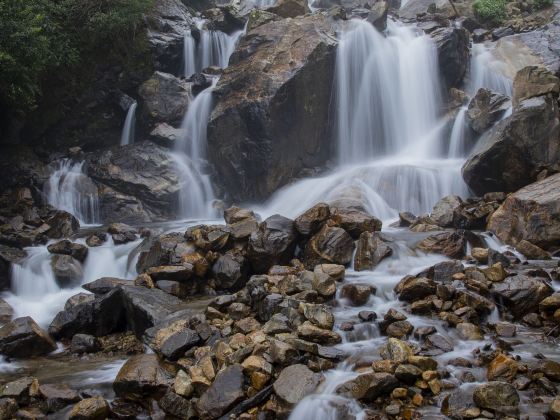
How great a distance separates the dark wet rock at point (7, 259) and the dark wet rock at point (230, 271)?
4801 millimetres

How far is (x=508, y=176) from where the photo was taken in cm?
1219

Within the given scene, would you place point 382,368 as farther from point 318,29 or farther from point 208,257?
point 318,29

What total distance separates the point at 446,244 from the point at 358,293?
276cm

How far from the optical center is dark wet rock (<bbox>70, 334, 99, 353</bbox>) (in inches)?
324

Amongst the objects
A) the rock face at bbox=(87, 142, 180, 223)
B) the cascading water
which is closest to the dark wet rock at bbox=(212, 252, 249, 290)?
the cascading water

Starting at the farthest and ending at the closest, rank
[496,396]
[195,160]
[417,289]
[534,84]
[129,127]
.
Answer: [129,127] < [195,160] < [534,84] < [417,289] < [496,396]

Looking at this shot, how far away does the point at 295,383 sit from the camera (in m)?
5.55

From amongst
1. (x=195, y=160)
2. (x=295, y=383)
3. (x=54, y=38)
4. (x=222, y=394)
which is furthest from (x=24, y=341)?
(x=54, y=38)

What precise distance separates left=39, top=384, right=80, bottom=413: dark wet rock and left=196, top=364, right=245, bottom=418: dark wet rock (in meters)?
1.73

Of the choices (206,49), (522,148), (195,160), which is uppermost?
(206,49)

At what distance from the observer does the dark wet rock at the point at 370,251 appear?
9.59 meters

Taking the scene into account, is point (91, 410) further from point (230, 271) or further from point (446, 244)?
point (446, 244)

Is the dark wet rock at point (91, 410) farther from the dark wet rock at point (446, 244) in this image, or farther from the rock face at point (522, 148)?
the rock face at point (522, 148)

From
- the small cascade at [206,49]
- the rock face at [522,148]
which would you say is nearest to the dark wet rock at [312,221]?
the rock face at [522,148]
